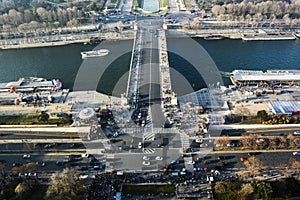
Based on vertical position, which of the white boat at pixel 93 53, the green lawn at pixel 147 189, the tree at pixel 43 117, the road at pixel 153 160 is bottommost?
the green lawn at pixel 147 189

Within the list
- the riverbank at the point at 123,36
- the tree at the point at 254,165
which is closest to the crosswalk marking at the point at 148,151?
the tree at the point at 254,165

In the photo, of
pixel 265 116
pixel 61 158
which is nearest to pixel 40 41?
pixel 61 158

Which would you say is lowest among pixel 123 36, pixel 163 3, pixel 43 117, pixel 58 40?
pixel 43 117

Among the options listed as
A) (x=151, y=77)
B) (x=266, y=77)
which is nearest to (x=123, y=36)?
(x=151, y=77)

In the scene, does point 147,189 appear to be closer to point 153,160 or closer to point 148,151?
point 153,160

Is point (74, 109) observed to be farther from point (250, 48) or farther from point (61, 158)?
point (250, 48)

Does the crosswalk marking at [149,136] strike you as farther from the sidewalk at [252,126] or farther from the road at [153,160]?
the sidewalk at [252,126]

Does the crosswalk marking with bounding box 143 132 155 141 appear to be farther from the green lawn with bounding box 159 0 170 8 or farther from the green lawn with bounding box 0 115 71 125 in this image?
the green lawn with bounding box 159 0 170 8
